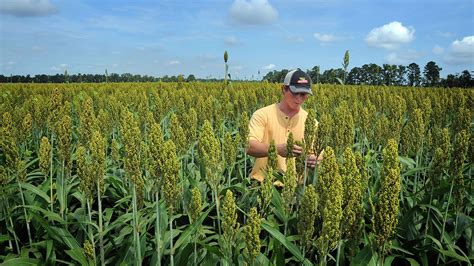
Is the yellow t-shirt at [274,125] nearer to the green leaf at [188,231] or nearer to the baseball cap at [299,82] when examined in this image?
the baseball cap at [299,82]

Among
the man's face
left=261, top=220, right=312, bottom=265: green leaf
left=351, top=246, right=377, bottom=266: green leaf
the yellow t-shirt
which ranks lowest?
left=351, top=246, right=377, bottom=266: green leaf

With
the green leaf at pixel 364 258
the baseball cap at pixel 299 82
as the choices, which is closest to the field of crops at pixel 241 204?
the green leaf at pixel 364 258

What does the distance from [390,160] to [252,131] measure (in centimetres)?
274

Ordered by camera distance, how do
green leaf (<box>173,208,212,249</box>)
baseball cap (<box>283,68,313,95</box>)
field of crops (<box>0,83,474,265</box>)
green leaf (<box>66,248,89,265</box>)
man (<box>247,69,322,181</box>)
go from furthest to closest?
man (<box>247,69,322,181</box>) < baseball cap (<box>283,68,313,95</box>) < green leaf (<box>66,248,89,265</box>) < green leaf (<box>173,208,212,249</box>) < field of crops (<box>0,83,474,265</box>)

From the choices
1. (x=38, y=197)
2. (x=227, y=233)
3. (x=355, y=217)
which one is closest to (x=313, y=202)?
(x=355, y=217)

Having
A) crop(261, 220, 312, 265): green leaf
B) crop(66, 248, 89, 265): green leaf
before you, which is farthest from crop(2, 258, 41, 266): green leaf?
crop(261, 220, 312, 265): green leaf

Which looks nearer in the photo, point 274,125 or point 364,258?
point 364,258

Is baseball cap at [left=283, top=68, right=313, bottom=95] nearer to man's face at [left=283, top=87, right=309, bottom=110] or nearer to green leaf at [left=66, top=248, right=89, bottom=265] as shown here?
man's face at [left=283, top=87, right=309, bottom=110]

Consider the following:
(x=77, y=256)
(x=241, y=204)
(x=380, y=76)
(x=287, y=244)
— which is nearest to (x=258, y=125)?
(x=241, y=204)

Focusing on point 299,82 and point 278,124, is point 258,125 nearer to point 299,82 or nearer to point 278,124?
point 278,124

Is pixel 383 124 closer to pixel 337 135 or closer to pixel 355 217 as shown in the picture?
pixel 337 135

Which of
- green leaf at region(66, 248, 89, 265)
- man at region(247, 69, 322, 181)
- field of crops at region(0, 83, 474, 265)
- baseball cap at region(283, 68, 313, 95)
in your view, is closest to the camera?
field of crops at region(0, 83, 474, 265)

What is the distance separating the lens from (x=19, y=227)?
12.9ft

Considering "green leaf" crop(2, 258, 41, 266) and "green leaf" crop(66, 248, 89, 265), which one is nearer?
"green leaf" crop(66, 248, 89, 265)
